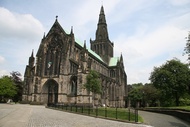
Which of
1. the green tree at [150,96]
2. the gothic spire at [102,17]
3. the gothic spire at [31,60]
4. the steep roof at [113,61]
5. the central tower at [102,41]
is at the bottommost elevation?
the green tree at [150,96]

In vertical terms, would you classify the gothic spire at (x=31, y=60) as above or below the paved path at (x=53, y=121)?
above

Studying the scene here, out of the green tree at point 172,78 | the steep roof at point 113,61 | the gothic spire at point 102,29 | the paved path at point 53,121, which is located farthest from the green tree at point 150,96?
the paved path at point 53,121

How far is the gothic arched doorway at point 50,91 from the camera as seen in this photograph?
44375 mm

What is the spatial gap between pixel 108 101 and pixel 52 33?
88.9 ft

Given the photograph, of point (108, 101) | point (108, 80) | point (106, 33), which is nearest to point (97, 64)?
point (108, 80)

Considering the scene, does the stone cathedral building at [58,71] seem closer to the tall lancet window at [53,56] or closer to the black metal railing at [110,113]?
the tall lancet window at [53,56]

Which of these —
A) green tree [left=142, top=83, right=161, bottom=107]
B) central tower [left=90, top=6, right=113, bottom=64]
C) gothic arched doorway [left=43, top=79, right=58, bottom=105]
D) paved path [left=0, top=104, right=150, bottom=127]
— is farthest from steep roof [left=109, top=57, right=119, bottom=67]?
paved path [left=0, top=104, right=150, bottom=127]

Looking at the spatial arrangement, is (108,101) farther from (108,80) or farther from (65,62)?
(65,62)

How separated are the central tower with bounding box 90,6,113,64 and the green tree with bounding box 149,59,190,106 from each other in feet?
102

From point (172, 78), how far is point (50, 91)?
27777 millimetres

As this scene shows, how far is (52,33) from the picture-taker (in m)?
48.3

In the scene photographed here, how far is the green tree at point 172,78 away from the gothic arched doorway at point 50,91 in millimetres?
23524

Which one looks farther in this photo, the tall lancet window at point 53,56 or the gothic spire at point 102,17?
the gothic spire at point 102,17

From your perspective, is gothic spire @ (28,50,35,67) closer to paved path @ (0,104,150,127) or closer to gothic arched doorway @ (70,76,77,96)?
gothic arched doorway @ (70,76,77,96)
